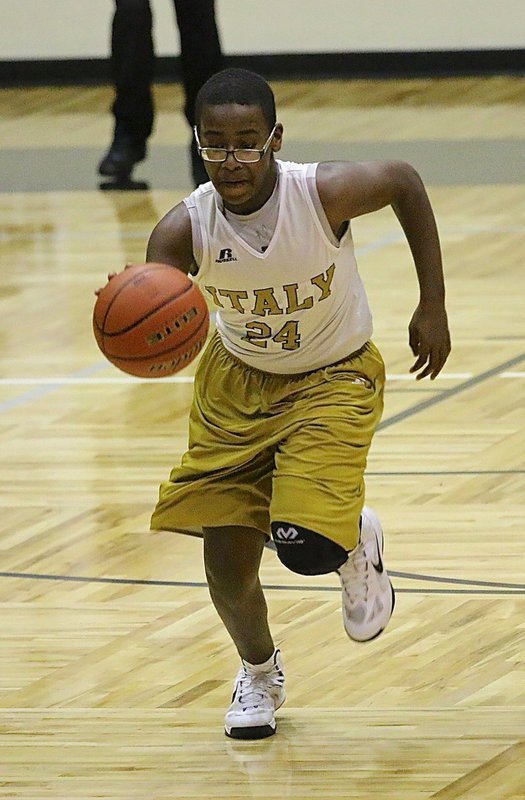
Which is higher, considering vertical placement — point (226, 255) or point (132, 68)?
point (226, 255)

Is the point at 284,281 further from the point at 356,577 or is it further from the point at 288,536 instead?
the point at 356,577

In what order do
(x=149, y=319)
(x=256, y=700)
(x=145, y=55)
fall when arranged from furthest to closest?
(x=145, y=55), (x=256, y=700), (x=149, y=319)

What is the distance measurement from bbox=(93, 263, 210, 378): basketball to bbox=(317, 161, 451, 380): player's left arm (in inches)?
14.2

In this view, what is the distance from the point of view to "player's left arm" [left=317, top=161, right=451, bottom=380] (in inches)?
120

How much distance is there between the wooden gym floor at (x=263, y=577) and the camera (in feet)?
9.59

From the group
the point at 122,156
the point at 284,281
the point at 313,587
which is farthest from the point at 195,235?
the point at 122,156

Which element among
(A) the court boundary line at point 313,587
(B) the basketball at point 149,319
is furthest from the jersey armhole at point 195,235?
(A) the court boundary line at point 313,587

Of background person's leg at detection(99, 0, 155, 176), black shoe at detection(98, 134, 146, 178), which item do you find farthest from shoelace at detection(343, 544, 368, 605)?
black shoe at detection(98, 134, 146, 178)

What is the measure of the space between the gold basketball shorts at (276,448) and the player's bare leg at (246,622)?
5 centimetres

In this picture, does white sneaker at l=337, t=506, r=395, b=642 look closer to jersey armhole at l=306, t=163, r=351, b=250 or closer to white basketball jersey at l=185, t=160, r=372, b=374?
white basketball jersey at l=185, t=160, r=372, b=374

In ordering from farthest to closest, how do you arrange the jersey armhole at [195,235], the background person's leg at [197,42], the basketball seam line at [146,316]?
1. the background person's leg at [197,42]
2. the jersey armhole at [195,235]
3. the basketball seam line at [146,316]

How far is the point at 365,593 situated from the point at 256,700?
0.96 ft

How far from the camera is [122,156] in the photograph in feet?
29.3

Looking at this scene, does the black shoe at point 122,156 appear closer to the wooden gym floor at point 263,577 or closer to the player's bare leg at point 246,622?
the wooden gym floor at point 263,577
